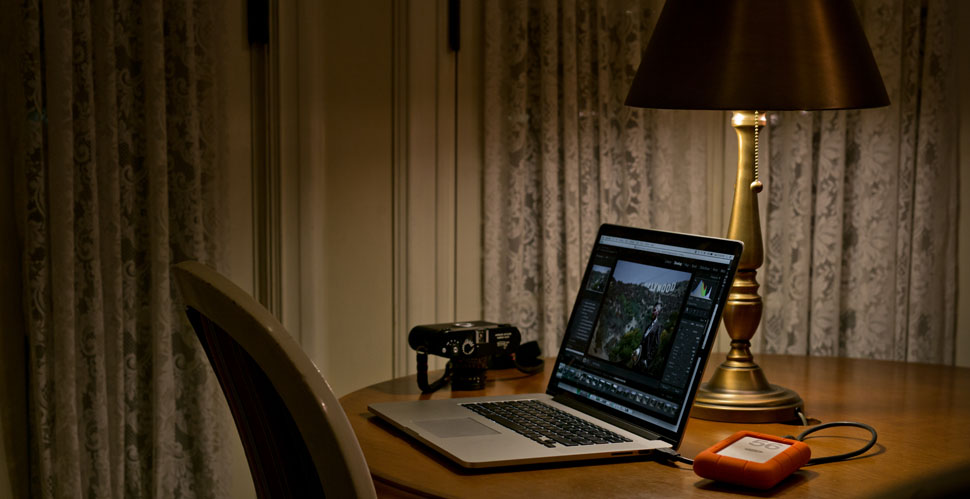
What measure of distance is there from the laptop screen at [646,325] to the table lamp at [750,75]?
14 cm

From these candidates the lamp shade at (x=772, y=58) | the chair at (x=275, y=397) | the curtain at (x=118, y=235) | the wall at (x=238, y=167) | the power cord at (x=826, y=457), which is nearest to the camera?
the chair at (x=275, y=397)

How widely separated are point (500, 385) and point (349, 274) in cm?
94

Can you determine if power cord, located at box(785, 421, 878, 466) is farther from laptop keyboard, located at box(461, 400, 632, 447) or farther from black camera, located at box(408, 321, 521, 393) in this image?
black camera, located at box(408, 321, 521, 393)

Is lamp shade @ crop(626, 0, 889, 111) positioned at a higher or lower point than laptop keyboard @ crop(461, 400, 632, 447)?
higher

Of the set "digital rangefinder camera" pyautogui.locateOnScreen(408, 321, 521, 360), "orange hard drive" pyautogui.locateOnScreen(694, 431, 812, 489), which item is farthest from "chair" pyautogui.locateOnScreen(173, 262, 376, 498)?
"digital rangefinder camera" pyautogui.locateOnScreen(408, 321, 521, 360)

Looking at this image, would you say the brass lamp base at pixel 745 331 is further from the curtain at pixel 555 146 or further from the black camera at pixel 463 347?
the curtain at pixel 555 146

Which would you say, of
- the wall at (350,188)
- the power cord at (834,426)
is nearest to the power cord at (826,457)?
the power cord at (834,426)

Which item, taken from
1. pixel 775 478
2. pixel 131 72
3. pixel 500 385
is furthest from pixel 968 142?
pixel 131 72

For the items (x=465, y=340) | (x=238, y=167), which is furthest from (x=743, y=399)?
(x=238, y=167)

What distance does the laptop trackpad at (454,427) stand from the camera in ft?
4.50

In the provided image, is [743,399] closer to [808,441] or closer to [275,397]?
[808,441]

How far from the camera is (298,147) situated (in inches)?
96.9

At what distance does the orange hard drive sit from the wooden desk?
19mm

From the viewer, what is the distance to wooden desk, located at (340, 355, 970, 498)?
1.20 m
